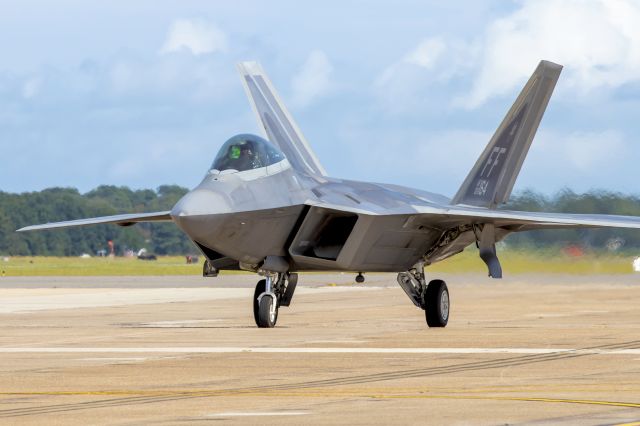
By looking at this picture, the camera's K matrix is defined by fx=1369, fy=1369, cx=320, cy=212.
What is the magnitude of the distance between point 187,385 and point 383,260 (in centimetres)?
916

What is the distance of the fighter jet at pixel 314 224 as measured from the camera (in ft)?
61.2

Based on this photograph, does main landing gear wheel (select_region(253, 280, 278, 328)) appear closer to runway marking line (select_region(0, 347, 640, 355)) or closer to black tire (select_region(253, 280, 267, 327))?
black tire (select_region(253, 280, 267, 327))

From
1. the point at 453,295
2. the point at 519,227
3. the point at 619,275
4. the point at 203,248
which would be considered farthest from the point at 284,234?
the point at 619,275

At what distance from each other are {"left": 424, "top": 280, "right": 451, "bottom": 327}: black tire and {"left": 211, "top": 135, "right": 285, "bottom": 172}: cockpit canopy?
10.9 feet

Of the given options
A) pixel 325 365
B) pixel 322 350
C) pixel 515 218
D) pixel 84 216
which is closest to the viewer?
pixel 325 365

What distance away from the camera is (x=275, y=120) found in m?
26.6

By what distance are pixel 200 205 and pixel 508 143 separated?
7455 millimetres

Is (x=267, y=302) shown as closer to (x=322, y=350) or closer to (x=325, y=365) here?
(x=322, y=350)

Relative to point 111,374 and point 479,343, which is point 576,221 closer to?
point 479,343

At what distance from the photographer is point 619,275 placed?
3544 centimetres

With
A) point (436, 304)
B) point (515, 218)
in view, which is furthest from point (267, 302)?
point (515, 218)

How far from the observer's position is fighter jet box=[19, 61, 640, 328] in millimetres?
18656

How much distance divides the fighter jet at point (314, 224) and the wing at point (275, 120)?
3.34m

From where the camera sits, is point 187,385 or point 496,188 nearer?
point 187,385
